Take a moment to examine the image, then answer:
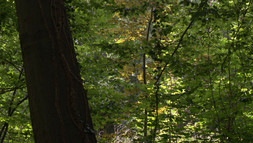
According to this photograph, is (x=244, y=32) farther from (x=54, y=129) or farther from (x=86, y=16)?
(x=54, y=129)

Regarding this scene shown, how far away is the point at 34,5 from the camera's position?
139 cm

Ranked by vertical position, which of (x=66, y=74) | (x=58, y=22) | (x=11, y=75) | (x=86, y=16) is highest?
(x=86, y=16)

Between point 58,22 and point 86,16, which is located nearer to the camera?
point 58,22

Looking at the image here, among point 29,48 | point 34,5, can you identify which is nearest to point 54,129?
point 29,48

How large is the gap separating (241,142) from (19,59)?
459 cm

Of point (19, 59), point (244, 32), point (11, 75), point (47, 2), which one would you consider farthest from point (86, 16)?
point (47, 2)

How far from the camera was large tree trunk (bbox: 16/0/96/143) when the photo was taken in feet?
3.96

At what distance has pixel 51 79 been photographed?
125 cm

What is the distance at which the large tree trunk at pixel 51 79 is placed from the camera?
3.96 ft

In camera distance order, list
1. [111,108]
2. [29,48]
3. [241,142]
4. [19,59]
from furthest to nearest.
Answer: [19,59], [111,108], [241,142], [29,48]

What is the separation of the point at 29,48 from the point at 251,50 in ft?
10.9

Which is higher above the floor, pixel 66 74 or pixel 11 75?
pixel 11 75

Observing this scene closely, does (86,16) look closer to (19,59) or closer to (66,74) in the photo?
(19,59)

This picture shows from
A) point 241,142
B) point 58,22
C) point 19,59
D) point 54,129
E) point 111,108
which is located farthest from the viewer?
point 19,59
